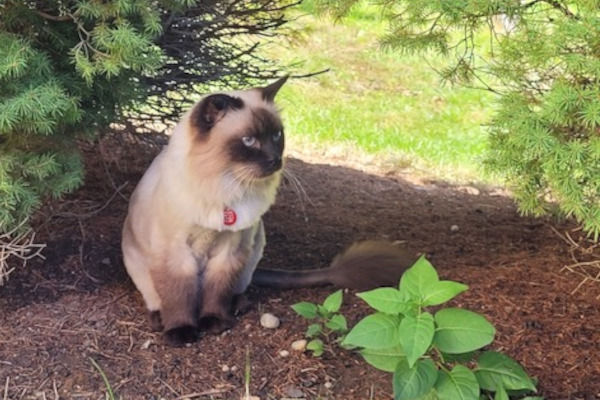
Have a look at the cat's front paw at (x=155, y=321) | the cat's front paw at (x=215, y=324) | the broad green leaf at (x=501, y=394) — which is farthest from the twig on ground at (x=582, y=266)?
the cat's front paw at (x=155, y=321)

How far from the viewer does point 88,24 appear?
10.3ft

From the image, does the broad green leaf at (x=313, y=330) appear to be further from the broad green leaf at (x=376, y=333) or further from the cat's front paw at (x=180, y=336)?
the broad green leaf at (x=376, y=333)

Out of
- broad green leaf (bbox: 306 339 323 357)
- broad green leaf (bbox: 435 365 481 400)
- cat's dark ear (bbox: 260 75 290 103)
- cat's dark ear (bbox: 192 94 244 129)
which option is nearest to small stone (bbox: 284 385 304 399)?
broad green leaf (bbox: 306 339 323 357)

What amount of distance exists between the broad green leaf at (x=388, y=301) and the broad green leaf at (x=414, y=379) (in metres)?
0.18

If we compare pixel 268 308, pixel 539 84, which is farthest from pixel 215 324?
pixel 539 84

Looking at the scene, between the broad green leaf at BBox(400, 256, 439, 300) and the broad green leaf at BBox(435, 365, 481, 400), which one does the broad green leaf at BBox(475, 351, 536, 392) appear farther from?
the broad green leaf at BBox(400, 256, 439, 300)

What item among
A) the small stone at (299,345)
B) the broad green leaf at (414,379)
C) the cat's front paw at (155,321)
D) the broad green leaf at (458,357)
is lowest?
the cat's front paw at (155,321)

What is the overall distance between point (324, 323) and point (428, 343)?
0.93 m

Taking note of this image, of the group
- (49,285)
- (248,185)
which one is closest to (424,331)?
(248,185)

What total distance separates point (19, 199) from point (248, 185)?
87 centimetres

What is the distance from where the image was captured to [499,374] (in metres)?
2.84

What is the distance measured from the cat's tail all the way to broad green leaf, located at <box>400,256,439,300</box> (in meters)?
0.97

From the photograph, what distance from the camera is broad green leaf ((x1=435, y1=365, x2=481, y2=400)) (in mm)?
2693

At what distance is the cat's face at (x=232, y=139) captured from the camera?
3324mm
